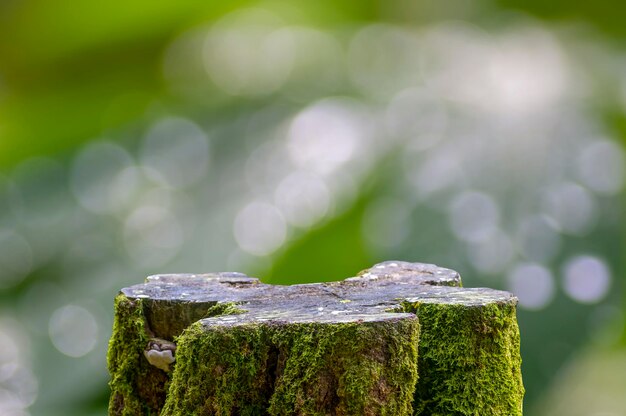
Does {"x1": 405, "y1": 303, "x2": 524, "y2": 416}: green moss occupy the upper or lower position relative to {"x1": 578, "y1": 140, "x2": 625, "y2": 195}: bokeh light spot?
lower

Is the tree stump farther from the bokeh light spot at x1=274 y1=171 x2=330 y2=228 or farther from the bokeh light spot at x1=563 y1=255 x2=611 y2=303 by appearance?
the bokeh light spot at x1=563 y1=255 x2=611 y2=303

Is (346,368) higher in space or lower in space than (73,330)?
higher

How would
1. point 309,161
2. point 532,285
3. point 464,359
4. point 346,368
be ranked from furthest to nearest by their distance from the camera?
1. point 309,161
2. point 532,285
3. point 464,359
4. point 346,368

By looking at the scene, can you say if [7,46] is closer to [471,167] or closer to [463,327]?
[471,167]

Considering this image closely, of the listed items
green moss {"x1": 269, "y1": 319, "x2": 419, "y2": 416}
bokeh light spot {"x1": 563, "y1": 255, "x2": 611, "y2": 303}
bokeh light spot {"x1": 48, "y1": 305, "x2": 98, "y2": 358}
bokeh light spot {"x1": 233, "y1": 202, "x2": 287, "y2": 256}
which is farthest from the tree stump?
bokeh light spot {"x1": 48, "y1": 305, "x2": 98, "y2": 358}

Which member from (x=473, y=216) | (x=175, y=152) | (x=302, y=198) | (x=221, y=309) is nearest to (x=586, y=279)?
(x=473, y=216)

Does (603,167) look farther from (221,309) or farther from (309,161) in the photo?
(221,309)

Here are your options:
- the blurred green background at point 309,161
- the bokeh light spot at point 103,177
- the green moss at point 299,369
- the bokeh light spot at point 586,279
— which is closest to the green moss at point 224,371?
the green moss at point 299,369

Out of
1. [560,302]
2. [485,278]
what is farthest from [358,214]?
[560,302]
